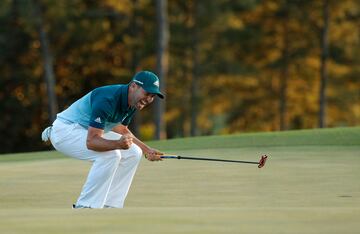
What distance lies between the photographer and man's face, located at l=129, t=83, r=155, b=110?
890cm

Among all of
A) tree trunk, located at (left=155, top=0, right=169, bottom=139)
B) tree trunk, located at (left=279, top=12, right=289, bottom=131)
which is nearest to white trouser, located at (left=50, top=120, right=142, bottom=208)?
tree trunk, located at (left=155, top=0, right=169, bottom=139)

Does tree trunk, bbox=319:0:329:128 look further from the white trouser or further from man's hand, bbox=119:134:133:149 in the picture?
man's hand, bbox=119:134:133:149

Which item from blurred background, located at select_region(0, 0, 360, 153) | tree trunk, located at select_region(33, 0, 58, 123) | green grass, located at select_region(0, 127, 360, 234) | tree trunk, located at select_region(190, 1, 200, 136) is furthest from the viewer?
tree trunk, located at select_region(190, 1, 200, 136)

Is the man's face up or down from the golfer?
up

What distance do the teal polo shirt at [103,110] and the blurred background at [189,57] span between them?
109ft

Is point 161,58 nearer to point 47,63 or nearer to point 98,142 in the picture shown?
point 47,63

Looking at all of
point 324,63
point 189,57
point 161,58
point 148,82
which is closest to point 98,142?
point 148,82

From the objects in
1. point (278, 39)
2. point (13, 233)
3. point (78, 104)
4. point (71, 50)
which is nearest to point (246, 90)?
point (278, 39)

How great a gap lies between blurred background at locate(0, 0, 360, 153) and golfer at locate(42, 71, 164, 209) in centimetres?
3325

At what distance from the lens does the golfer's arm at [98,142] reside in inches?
350

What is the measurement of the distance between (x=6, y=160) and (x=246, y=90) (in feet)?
124

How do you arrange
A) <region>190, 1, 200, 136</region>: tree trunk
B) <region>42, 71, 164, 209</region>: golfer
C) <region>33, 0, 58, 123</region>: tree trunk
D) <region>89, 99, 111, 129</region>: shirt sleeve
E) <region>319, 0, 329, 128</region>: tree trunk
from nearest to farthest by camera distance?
<region>89, 99, 111, 129</region>: shirt sleeve
<region>42, 71, 164, 209</region>: golfer
<region>33, 0, 58, 123</region>: tree trunk
<region>319, 0, 329, 128</region>: tree trunk
<region>190, 1, 200, 136</region>: tree trunk

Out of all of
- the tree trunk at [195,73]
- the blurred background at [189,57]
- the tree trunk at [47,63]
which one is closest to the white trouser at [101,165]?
the tree trunk at [47,63]

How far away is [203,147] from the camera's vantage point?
17203 millimetres
